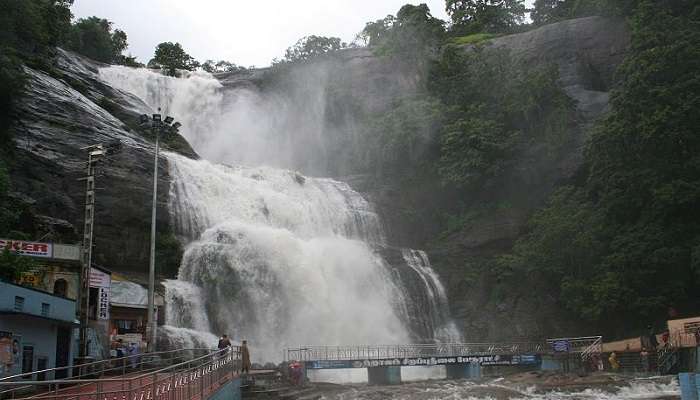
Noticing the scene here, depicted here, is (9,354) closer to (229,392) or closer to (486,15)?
(229,392)

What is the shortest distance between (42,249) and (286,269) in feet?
43.6

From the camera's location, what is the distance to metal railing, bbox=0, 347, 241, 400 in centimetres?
831

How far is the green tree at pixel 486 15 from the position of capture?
81125mm

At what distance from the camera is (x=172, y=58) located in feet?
238

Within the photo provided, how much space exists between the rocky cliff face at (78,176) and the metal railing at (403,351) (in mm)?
9726

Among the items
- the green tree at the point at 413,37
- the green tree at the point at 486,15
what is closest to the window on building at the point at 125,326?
the green tree at the point at 413,37

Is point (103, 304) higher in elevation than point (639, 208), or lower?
lower

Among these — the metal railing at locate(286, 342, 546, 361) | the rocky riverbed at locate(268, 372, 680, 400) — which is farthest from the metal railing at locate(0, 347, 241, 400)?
the metal railing at locate(286, 342, 546, 361)

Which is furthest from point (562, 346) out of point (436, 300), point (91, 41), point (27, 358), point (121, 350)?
point (91, 41)

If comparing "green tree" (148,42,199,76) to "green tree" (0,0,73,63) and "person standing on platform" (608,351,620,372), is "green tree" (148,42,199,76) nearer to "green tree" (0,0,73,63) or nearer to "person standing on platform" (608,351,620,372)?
"green tree" (0,0,73,63)

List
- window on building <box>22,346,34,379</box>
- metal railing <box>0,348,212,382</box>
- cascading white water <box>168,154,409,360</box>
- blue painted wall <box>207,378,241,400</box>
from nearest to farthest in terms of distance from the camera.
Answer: metal railing <box>0,348,212,382</box>, blue painted wall <box>207,378,241,400</box>, window on building <box>22,346,34,379</box>, cascading white water <box>168,154,409,360</box>

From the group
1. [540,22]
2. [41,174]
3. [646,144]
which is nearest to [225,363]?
[41,174]

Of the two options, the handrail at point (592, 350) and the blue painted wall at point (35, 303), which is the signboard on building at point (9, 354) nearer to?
the blue painted wall at point (35, 303)

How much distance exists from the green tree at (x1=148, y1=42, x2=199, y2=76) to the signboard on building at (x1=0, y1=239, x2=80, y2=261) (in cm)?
4882
